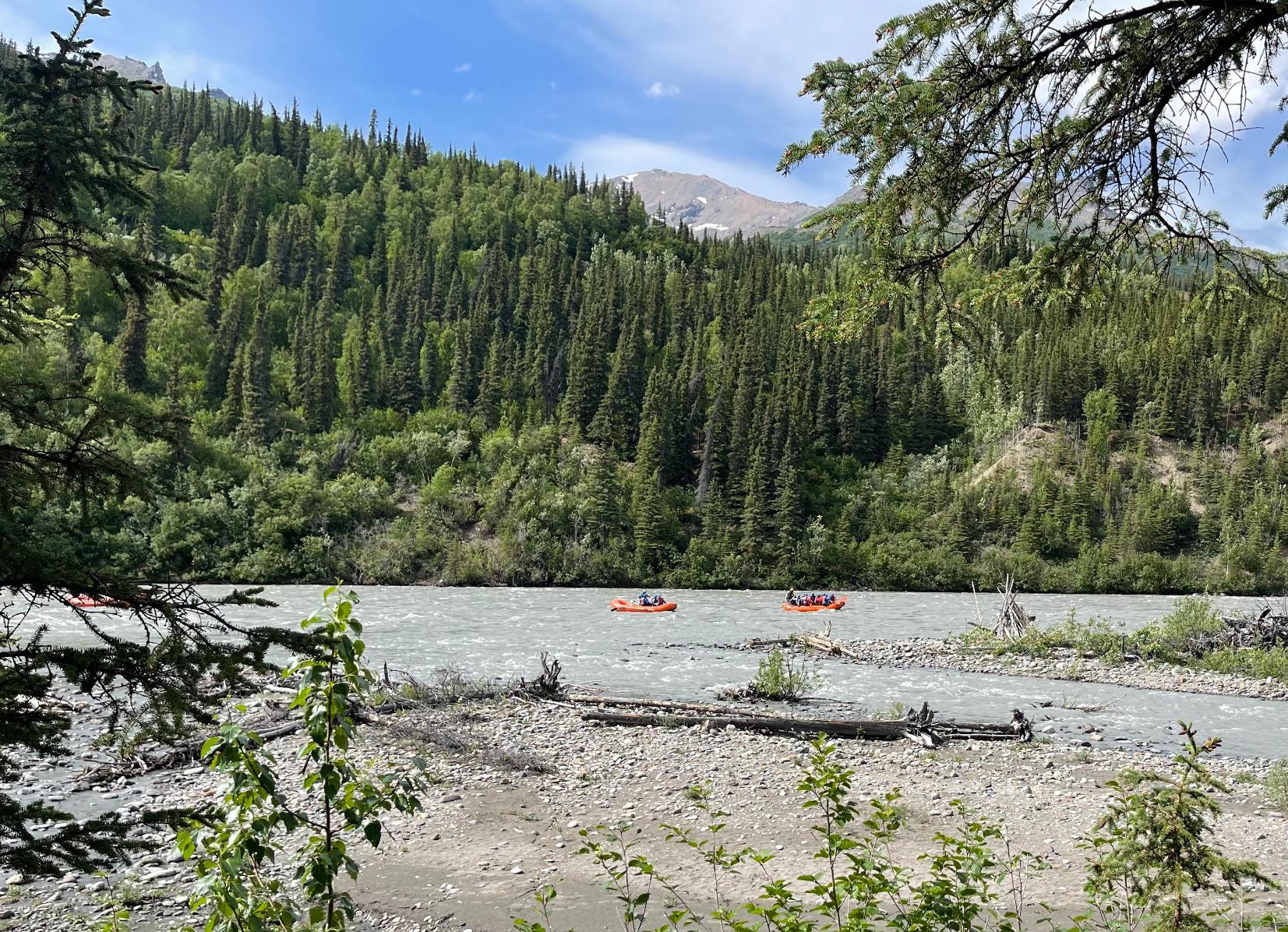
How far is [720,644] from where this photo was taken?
3344 centimetres

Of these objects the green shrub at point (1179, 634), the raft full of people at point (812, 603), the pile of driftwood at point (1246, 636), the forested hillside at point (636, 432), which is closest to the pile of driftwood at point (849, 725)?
the green shrub at point (1179, 634)

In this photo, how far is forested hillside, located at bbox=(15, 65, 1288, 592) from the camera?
67.9 m

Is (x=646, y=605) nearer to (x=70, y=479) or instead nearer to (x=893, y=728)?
(x=893, y=728)

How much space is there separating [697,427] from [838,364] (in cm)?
1807

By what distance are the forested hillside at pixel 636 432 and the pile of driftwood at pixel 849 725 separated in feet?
120

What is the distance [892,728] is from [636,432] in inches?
2881

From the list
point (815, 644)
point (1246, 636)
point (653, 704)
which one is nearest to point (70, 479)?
point (653, 704)

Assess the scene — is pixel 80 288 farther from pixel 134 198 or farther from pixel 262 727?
pixel 134 198

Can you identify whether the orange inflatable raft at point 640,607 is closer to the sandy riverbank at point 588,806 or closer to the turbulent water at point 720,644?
the turbulent water at point 720,644

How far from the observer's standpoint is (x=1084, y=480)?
77.3 meters

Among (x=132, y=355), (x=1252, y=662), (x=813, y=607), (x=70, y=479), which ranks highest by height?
(x=132, y=355)

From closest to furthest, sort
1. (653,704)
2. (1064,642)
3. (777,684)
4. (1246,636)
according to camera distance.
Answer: (653,704) → (777,684) → (1246,636) → (1064,642)

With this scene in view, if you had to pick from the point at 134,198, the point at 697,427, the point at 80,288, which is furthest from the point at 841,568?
the point at 80,288

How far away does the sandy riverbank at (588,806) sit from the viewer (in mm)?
9797
